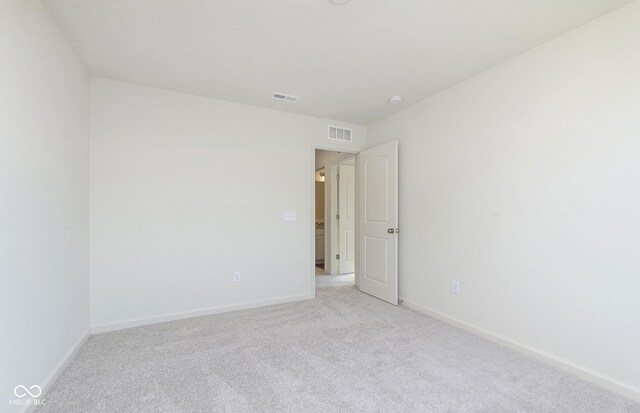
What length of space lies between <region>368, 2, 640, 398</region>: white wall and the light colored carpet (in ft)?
1.03

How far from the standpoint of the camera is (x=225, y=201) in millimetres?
3381

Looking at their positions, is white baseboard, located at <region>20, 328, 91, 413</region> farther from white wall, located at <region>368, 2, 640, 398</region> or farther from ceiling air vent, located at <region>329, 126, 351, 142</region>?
ceiling air vent, located at <region>329, 126, 351, 142</region>

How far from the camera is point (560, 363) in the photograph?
2148mm

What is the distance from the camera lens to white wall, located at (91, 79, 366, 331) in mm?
2838

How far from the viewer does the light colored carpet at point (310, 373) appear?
68.2 inches

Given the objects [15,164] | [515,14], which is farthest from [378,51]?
[15,164]

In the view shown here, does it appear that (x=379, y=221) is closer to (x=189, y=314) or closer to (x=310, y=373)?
(x=310, y=373)

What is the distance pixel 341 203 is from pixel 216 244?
2.63 m

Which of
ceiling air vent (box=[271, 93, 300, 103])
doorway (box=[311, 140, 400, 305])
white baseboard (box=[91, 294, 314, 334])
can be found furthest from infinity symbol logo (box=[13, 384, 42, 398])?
ceiling air vent (box=[271, 93, 300, 103])

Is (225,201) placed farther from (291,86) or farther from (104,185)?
(291,86)

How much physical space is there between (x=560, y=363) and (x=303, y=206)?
2.88 meters

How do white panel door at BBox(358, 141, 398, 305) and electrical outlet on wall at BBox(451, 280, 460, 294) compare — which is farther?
white panel door at BBox(358, 141, 398, 305)

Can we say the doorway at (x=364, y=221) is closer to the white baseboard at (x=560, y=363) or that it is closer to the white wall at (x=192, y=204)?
the white wall at (x=192, y=204)

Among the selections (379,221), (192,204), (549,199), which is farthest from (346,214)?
(549,199)
